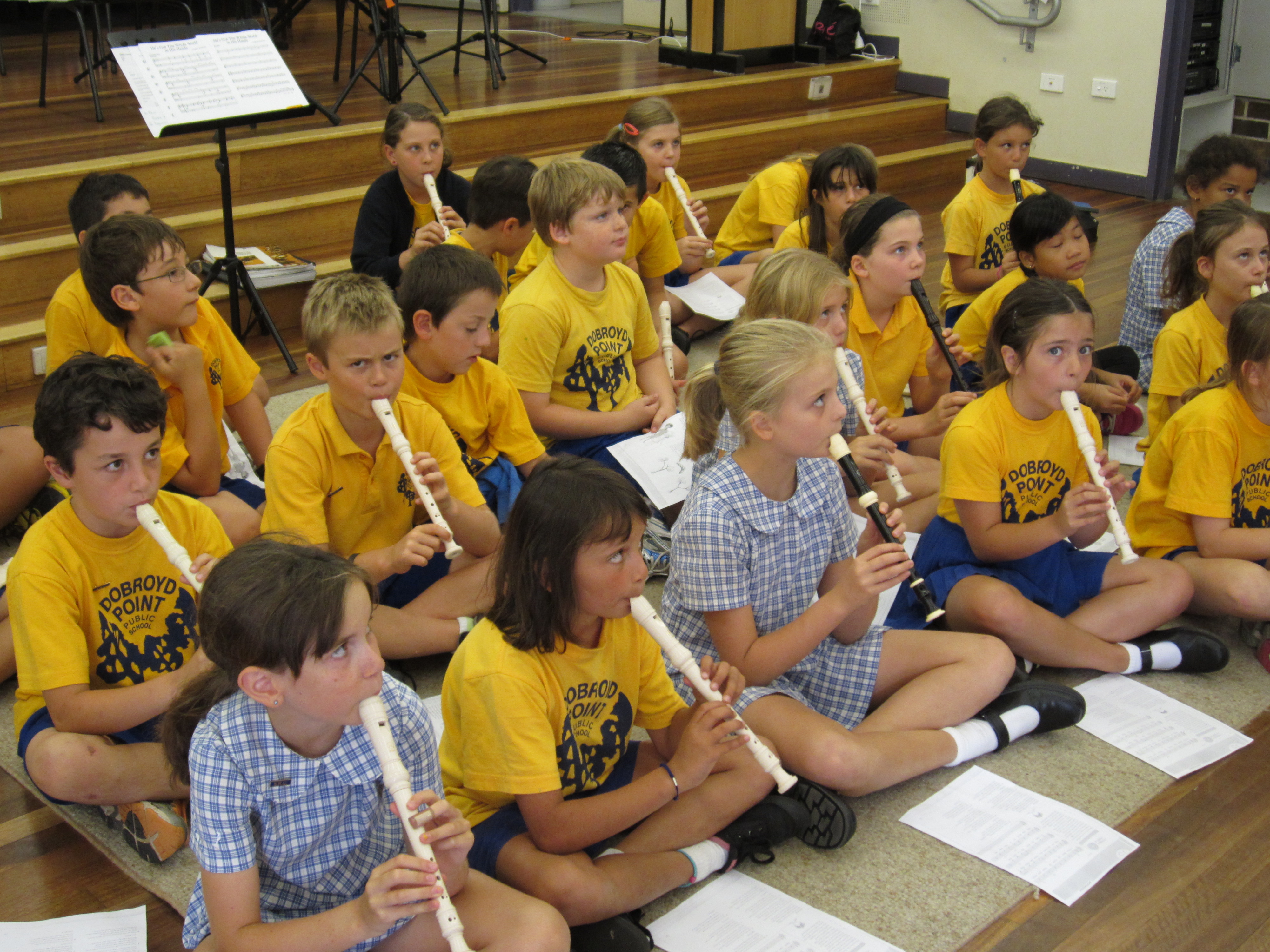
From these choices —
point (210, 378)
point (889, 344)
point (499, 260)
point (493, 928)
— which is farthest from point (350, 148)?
point (493, 928)

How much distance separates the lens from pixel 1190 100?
5.79 m

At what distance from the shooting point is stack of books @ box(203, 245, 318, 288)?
3.85 m

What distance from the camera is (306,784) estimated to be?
1.38 metres

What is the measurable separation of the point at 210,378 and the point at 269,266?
1431 millimetres

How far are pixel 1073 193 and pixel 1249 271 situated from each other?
11.4 feet

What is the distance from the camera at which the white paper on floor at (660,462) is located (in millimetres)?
2623

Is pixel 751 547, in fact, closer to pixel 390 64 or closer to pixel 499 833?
pixel 499 833

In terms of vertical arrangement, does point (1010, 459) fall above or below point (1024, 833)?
above

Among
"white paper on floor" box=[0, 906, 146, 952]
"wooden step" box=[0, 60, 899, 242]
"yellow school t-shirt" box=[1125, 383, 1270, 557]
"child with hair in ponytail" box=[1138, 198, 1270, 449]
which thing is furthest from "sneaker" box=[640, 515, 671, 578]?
"wooden step" box=[0, 60, 899, 242]

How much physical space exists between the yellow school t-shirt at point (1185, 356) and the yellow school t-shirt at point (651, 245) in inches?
53.5

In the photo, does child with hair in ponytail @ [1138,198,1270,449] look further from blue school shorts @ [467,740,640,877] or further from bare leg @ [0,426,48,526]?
bare leg @ [0,426,48,526]

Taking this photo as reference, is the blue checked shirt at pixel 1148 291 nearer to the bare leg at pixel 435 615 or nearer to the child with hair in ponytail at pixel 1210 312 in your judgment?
the child with hair in ponytail at pixel 1210 312

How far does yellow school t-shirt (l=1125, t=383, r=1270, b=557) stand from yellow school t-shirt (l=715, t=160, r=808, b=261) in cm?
160

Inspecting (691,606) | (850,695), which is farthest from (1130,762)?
(691,606)
